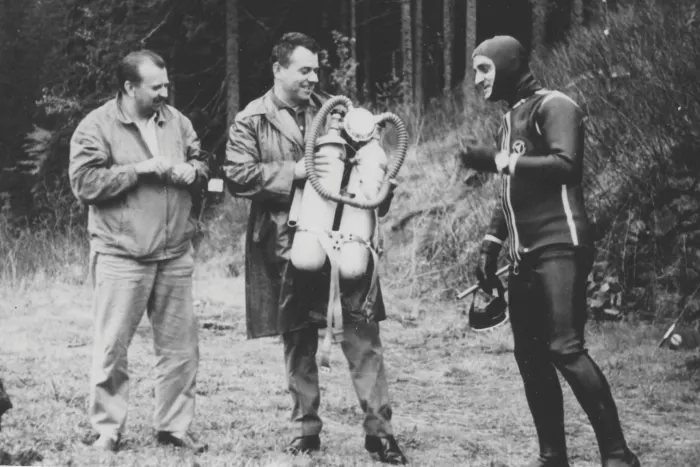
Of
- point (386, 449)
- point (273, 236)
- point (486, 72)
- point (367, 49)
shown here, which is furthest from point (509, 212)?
point (367, 49)

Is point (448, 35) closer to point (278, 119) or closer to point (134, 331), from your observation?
point (278, 119)

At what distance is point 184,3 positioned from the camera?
1812 centimetres

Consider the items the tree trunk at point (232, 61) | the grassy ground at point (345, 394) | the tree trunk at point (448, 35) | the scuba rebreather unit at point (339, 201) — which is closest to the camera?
the scuba rebreather unit at point (339, 201)

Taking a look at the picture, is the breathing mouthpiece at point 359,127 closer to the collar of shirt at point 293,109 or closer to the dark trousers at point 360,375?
the collar of shirt at point 293,109

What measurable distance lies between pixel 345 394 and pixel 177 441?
2036mm

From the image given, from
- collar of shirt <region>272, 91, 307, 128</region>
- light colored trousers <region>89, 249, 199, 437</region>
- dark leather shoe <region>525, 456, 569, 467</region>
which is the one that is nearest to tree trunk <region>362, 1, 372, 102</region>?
collar of shirt <region>272, 91, 307, 128</region>

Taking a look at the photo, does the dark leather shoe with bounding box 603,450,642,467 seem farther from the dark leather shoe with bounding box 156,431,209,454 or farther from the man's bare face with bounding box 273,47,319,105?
the man's bare face with bounding box 273,47,319,105

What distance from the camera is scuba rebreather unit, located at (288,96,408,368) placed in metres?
5.03

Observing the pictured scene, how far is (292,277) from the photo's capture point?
5.27 m

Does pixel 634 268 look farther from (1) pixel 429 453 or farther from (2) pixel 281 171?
(2) pixel 281 171

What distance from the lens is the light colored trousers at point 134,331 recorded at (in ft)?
17.2

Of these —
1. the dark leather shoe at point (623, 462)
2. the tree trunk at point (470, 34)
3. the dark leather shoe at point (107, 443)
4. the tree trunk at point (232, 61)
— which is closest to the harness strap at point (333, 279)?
the dark leather shoe at point (107, 443)

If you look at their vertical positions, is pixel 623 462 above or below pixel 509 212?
below

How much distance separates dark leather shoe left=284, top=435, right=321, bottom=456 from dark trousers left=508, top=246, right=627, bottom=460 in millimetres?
1221
